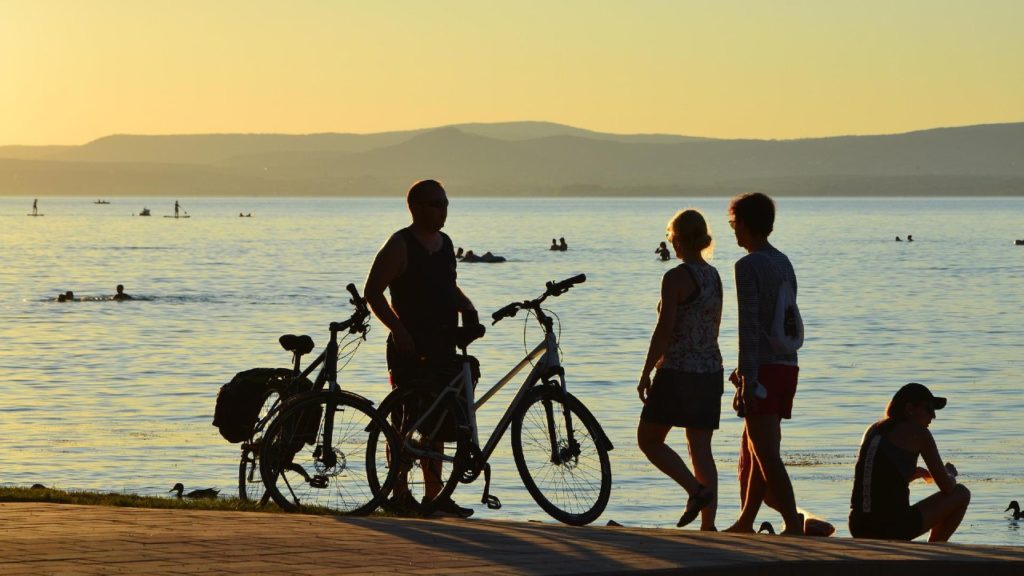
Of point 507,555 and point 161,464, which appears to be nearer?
point 507,555

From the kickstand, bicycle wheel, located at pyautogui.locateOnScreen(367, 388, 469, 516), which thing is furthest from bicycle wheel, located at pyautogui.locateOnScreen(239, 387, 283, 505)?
the kickstand

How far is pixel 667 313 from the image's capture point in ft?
30.3

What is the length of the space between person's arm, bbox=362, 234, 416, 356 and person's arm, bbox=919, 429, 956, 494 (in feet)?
9.41

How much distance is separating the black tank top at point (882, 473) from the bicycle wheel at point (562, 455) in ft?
4.70

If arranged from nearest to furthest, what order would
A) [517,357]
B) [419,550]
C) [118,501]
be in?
[419,550]
[118,501]
[517,357]

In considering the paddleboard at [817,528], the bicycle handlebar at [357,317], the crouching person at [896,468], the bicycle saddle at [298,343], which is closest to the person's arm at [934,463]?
the crouching person at [896,468]

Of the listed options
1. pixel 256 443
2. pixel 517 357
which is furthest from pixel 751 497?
pixel 517 357

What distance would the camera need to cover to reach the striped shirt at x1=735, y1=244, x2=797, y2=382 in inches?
358

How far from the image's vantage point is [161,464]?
1652 cm

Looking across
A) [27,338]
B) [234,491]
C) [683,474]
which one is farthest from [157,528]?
[27,338]

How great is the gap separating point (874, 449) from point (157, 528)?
3920 millimetres

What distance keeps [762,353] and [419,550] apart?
245 cm

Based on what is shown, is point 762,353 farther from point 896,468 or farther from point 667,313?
point 896,468

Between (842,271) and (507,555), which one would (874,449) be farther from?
(842,271)
